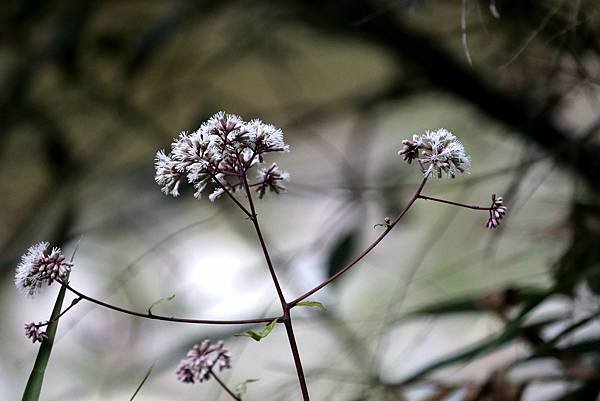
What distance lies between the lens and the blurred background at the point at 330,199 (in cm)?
46

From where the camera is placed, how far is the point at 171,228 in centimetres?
113

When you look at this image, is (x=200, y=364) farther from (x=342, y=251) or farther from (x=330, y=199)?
(x=330, y=199)

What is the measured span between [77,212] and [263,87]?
0.54 m

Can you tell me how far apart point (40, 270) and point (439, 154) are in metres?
0.12

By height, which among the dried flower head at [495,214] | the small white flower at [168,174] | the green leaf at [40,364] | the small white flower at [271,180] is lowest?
the green leaf at [40,364]

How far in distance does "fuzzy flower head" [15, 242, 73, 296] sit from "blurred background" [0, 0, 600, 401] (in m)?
0.13

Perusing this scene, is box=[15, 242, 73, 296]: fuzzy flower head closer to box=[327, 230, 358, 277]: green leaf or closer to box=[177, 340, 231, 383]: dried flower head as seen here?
box=[177, 340, 231, 383]: dried flower head

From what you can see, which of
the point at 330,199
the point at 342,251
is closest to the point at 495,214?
the point at 342,251

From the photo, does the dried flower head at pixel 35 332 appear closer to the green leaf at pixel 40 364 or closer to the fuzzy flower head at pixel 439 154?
the green leaf at pixel 40 364

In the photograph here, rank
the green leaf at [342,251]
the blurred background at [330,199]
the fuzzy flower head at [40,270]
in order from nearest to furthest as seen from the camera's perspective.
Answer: the fuzzy flower head at [40,270] < the blurred background at [330,199] < the green leaf at [342,251]

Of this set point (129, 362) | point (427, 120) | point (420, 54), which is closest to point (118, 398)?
point (129, 362)

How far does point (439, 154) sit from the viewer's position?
0.72 feet

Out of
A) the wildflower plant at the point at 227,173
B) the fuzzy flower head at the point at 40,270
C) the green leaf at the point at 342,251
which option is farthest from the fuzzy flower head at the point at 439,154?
the green leaf at the point at 342,251

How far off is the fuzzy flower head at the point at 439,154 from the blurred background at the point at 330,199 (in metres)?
0.15
